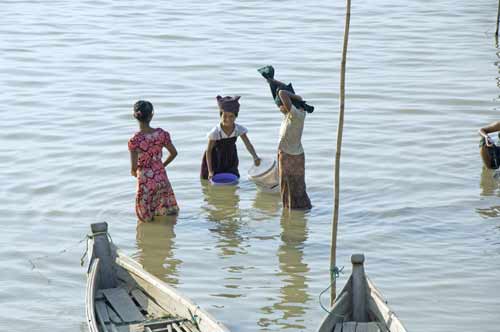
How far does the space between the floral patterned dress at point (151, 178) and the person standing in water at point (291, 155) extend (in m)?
0.99

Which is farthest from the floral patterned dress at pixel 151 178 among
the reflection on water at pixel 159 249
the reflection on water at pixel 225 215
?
the reflection on water at pixel 225 215

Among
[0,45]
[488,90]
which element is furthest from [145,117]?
[0,45]

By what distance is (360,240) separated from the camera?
365 inches

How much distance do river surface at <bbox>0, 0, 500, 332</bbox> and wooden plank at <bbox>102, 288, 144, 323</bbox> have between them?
451mm

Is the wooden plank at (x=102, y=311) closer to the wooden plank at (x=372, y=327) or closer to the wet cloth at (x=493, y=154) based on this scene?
the wooden plank at (x=372, y=327)

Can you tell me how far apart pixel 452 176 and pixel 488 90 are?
3781 millimetres

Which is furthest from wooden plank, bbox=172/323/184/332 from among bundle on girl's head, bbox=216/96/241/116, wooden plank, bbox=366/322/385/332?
bundle on girl's head, bbox=216/96/241/116

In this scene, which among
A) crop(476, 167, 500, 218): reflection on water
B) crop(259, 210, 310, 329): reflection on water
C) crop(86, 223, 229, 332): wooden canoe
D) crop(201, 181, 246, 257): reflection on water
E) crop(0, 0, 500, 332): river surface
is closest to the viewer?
crop(86, 223, 229, 332): wooden canoe

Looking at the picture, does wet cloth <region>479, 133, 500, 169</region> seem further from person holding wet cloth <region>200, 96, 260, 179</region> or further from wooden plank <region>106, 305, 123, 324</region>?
wooden plank <region>106, 305, 123, 324</region>

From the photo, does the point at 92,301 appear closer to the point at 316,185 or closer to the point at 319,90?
the point at 316,185

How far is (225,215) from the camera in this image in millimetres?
10062

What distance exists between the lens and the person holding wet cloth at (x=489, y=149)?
10.6 metres

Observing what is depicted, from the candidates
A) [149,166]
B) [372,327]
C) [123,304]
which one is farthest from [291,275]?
[372,327]

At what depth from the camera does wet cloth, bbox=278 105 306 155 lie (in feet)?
29.6
